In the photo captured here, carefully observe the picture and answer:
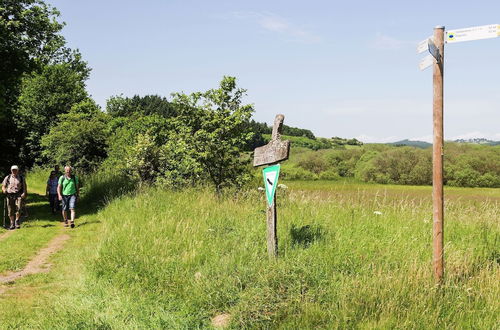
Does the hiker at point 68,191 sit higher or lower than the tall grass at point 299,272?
higher

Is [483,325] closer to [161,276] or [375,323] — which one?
[375,323]

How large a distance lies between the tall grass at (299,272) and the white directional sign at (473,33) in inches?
117

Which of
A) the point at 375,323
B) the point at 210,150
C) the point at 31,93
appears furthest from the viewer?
the point at 31,93

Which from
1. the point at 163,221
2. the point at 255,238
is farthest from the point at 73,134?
the point at 255,238

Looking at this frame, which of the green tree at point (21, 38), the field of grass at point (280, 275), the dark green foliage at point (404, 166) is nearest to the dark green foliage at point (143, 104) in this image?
the dark green foliage at point (404, 166)

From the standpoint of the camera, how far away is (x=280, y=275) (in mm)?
6066

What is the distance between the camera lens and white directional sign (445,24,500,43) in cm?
533

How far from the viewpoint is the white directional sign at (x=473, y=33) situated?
5328 millimetres

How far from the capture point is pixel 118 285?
688 centimetres

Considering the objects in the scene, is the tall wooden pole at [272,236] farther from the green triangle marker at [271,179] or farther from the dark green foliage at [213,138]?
the dark green foliage at [213,138]

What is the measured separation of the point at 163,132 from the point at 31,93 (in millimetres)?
29128

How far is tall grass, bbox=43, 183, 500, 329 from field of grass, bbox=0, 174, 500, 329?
0.02m

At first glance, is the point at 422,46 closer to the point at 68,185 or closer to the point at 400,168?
the point at 68,185

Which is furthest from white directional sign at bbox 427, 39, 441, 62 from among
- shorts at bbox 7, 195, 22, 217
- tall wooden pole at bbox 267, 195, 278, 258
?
shorts at bbox 7, 195, 22, 217
